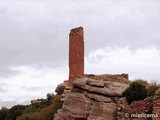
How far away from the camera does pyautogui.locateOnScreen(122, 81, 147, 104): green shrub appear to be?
2973 centimetres

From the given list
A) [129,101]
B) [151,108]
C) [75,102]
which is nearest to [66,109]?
[75,102]

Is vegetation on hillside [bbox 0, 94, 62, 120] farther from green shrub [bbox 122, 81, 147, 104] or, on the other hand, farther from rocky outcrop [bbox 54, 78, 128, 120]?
green shrub [bbox 122, 81, 147, 104]

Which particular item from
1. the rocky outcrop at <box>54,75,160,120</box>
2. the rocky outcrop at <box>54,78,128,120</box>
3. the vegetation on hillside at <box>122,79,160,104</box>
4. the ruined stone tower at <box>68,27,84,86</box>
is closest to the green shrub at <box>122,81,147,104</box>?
the vegetation on hillside at <box>122,79,160,104</box>

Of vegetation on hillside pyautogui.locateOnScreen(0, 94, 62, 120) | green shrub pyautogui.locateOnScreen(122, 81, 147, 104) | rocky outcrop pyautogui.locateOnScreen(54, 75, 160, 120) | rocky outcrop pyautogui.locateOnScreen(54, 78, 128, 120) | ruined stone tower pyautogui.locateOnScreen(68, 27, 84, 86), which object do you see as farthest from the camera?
vegetation on hillside pyautogui.locateOnScreen(0, 94, 62, 120)

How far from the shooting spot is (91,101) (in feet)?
106

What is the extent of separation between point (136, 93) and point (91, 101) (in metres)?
4.02

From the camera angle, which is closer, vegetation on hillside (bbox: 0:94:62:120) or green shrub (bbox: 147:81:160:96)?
green shrub (bbox: 147:81:160:96)

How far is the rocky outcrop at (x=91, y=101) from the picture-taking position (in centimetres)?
3070

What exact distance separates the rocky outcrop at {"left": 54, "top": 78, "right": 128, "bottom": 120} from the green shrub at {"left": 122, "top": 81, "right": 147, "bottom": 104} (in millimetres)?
1264

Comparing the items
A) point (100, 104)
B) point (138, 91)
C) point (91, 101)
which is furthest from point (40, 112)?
point (138, 91)

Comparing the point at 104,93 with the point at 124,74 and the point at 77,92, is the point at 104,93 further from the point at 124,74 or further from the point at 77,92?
the point at 124,74

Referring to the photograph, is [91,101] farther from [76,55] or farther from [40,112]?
[40,112]

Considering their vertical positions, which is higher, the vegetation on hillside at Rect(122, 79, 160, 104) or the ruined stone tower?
the ruined stone tower

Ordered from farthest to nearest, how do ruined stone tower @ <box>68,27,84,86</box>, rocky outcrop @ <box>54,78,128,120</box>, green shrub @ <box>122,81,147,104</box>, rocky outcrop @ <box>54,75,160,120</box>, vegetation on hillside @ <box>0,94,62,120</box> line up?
1. vegetation on hillside @ <box>0,94,62,120</box>
2. ruined stone tower @ <box>68,27,84,86</box>
3. rocky outcrop @ <box>54,78,128,120</box>
4. green shrub @ <box>122,81,147,104</box>
5. rocky outcrop @ <box>54,75,160,120</box>
